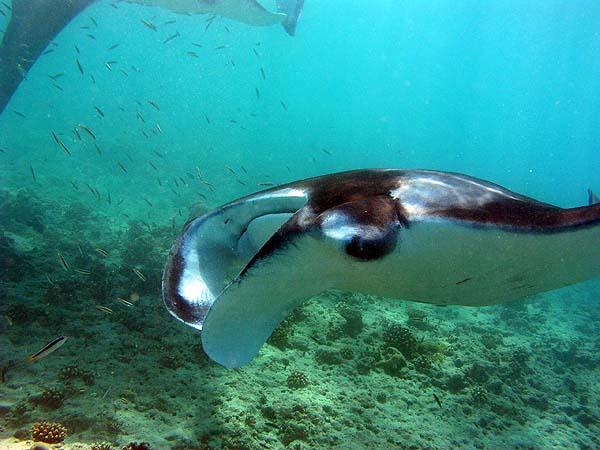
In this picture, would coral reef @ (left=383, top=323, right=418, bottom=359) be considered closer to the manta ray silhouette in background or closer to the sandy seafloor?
the sandy seafloor

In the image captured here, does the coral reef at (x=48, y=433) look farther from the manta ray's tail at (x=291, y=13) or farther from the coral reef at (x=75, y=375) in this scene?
the manta ray's tail at (x=291, y=13)

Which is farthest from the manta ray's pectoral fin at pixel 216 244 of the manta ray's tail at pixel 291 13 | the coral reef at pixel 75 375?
the manta ray's tail at pixel 291 13

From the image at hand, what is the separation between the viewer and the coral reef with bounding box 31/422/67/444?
2980mm

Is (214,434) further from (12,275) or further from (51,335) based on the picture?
(12,275)

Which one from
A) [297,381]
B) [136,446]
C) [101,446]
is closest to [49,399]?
[101,446]

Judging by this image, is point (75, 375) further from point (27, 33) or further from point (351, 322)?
point (27, 33)

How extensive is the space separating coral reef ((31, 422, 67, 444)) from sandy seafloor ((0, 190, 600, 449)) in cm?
8

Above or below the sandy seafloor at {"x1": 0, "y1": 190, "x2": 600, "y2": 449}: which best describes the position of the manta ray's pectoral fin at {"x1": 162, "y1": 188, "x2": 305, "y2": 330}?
above

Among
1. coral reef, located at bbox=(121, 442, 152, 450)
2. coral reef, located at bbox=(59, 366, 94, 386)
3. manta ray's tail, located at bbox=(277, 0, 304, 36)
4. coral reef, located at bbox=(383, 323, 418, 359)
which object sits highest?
manta ray's tail, located at bbox=(277, 0, 304, 36)

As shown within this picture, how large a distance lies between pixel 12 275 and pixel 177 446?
5053 mm

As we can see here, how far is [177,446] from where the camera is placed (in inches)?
125

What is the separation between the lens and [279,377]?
4.57 metres

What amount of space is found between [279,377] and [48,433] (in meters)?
2.48

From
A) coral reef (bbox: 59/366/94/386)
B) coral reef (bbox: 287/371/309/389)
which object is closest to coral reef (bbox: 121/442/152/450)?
coral reef (bbox: 59/366/94/386)
